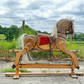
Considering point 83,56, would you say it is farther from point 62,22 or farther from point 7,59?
point 7,59

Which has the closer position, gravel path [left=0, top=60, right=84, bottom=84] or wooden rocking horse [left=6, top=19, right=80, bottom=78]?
gravel path [left=0, top=60, right=84, bottom=84]

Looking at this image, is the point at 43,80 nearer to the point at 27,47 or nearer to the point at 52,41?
the point at 27,47

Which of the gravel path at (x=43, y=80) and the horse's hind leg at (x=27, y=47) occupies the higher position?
the horse's hind leg at (x=27, y=47)

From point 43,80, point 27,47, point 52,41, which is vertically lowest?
point 43,80

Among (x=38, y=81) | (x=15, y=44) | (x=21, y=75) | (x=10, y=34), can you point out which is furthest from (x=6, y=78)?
(x=10, y=34)

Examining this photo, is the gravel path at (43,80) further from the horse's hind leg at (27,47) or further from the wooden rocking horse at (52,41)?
the horse's hind leg at (27,47)

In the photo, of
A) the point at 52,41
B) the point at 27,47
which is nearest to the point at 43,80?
the point at 27,47

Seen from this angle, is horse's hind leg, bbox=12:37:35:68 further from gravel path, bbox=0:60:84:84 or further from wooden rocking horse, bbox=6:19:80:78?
gravel path, bbox=0:60:84:84

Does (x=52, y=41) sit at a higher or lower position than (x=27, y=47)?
higher

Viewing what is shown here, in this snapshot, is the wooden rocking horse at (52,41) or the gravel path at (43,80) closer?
the gravel path at (43,80)

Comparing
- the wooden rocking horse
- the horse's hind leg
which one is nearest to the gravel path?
the wooden rocking horse

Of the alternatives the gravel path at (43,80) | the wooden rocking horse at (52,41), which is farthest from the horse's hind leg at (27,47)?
the gravel path at (43,80)

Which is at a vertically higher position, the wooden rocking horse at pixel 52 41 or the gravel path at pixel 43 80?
the wooden rocking horse at pixel 52 41

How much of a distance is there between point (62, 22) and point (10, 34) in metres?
5.63
